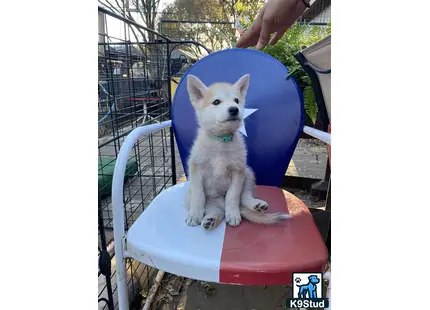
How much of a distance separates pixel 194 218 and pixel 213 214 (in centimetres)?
5

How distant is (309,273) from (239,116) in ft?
1.25

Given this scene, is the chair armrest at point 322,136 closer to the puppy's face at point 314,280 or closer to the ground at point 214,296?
the puppy's face at point 314,280

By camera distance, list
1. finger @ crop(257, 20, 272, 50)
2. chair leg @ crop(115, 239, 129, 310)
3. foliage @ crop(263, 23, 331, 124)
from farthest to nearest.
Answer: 1. foliage @ crop(263, 23, 331, 124)
2. finger @ crop(257, 20, 272, 50)
3. chair leg @ crop(115, 239, 129, 310)

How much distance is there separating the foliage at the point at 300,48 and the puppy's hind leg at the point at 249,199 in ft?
1.22

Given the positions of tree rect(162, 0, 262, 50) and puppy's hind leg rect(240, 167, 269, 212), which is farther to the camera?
tree rect(162, 0, 262, 50)

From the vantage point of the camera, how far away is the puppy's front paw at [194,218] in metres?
0.69

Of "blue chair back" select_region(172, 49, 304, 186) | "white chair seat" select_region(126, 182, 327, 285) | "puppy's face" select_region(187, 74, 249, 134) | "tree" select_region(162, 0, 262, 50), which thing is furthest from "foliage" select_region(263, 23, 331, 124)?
"tree" select_region(162, 0, 262, 50)

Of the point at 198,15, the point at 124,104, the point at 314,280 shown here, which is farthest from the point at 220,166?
the point at 198,15

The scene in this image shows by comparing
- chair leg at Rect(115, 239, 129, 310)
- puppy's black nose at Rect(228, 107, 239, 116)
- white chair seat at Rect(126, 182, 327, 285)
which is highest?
puppy's black nose at Rect(228, 107, 239, 116)

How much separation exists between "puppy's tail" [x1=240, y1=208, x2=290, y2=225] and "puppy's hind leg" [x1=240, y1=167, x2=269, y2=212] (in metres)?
0.01

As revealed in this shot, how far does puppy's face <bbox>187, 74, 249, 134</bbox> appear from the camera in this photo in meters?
0.69

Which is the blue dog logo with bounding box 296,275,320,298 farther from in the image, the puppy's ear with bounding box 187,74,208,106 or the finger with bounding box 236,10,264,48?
the finger with bounding box 236,10,264,48
